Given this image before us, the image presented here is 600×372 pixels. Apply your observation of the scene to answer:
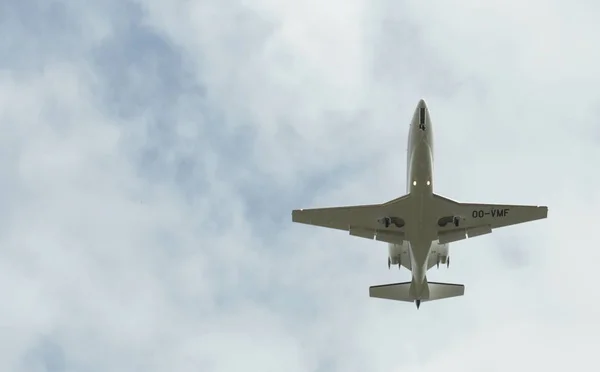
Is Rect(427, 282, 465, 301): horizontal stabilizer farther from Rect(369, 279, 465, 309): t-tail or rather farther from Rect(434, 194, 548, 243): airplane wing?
Rect(434, 194, 548, 243): airplane wing

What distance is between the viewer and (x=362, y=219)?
97625 millimetres

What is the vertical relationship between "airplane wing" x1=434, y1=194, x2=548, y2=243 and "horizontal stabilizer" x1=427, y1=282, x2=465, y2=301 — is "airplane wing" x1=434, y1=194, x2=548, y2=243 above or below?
above

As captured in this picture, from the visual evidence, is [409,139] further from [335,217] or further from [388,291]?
[388,291]

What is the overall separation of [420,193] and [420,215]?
2.59 meters

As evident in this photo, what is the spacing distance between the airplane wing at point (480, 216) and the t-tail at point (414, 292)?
333 inches

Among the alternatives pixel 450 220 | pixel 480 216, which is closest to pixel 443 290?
pixel 450 220

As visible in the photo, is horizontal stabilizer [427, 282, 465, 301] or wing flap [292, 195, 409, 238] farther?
horizontal stabilizer [427, 282, 465, 301]

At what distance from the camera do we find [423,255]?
98.8m

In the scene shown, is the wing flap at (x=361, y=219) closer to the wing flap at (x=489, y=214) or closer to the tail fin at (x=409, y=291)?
the wing flap at (x=489, y=214)

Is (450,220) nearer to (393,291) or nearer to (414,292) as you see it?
(414,292)

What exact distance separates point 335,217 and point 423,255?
8.56 m

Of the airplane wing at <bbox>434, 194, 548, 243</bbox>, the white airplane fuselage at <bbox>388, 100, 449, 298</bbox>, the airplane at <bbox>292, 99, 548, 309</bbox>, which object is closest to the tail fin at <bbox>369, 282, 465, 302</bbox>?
the white airplane fuselage at <bbox>388, 100, 449, 298</bbox>

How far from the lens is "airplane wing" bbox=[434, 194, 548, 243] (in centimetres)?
9662

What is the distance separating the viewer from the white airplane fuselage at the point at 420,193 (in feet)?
306
